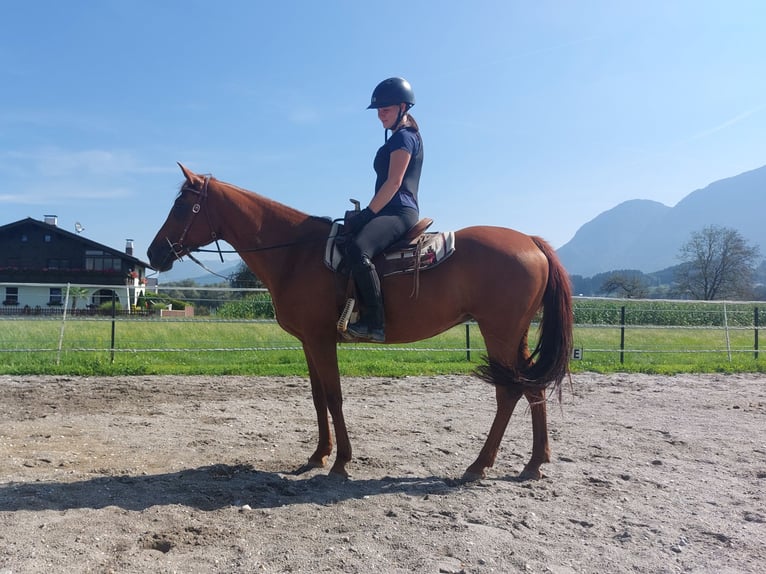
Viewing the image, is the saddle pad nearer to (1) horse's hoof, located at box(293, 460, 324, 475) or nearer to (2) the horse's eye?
(2) the horse's eye

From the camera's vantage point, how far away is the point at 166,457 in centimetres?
487

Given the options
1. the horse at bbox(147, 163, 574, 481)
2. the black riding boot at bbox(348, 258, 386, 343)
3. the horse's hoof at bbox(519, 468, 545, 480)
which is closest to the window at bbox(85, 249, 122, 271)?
the horse at bbox(147, 163, 574, 481)

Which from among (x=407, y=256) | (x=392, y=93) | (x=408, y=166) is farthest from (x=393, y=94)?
(x=407, y=256)

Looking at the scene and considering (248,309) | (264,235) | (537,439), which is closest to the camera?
(537,439)

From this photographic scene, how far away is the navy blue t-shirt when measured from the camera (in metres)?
4.46

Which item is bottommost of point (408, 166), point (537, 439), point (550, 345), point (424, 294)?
point (537, 439)

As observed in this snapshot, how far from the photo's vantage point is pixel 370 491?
407 cm

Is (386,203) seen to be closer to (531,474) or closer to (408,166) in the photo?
(408,166)

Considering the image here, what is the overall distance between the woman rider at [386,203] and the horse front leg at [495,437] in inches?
46.7

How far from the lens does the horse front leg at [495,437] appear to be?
4409mm

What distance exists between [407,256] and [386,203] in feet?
1.61

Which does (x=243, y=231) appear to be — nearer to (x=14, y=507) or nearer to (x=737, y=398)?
(x=14, y=507)

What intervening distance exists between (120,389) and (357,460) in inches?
197

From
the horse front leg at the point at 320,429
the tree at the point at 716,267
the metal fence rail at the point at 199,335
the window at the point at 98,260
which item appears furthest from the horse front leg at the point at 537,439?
the tree at the point at 716,267
